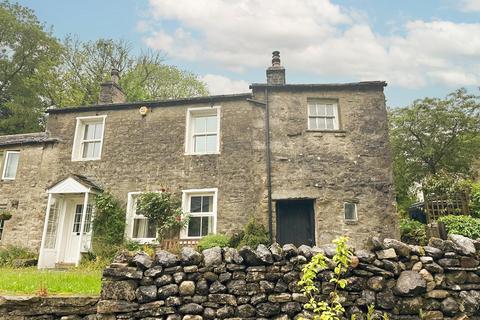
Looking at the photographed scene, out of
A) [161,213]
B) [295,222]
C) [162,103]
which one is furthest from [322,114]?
[161,213]

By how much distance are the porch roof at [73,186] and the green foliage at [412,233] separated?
39.0 ft

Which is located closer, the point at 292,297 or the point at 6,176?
the point at 292,297

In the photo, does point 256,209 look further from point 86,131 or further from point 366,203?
point 86,131

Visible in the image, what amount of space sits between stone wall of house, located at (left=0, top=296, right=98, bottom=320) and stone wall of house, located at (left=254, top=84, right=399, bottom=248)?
756 cm

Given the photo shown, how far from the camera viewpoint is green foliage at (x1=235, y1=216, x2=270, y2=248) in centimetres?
1009

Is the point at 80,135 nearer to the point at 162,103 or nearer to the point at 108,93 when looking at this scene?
the point at 108,93

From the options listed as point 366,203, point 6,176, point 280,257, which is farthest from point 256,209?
point 6,176

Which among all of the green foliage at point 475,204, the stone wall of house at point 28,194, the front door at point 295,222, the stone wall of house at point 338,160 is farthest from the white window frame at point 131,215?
the green foliage at point 475,204

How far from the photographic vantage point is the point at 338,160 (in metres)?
11.6

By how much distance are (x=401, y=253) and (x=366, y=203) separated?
6.73 metres

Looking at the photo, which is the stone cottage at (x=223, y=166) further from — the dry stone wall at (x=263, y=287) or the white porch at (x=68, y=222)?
the dry stone wall at (x=263, y=287)

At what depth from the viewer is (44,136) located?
46.1 ft

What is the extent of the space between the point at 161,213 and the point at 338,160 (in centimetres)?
676

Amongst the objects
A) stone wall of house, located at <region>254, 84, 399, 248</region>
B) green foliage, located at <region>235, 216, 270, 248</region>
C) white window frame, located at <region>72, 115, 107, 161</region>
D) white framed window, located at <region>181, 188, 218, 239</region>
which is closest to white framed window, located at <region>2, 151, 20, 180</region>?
white window frame, located at <region>72, 115, 107, 161</region>
